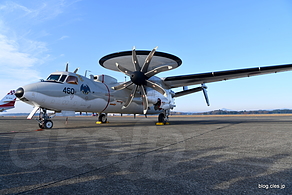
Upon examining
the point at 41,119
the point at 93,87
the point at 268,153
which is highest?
the point at 93,87

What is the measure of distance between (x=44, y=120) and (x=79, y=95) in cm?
284

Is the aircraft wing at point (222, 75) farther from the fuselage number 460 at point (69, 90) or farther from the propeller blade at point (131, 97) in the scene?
the fuselage number 460 at point (69, 90)

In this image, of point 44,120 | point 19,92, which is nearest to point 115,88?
point 44,120

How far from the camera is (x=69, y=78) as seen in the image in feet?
44.5

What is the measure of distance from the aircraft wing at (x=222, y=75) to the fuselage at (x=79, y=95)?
1.88 meters

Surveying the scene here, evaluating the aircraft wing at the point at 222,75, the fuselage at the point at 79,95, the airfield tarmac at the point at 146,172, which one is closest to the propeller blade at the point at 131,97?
the fuselage at the point at 79,95

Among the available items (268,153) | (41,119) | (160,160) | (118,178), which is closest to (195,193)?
(118,178)

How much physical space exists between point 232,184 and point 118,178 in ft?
6.12

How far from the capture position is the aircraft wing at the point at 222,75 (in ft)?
46.4

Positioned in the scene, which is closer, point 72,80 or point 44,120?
point 44,120

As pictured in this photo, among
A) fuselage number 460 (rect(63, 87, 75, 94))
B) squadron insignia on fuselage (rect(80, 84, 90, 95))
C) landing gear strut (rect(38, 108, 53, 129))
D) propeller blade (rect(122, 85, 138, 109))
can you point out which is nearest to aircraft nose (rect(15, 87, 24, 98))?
landing gear strut (rect(38, 108, 53, 129))

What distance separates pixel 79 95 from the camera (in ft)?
45.3

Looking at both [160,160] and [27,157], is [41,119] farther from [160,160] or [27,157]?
[160,160]

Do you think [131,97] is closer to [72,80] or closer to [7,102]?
[72,80]
